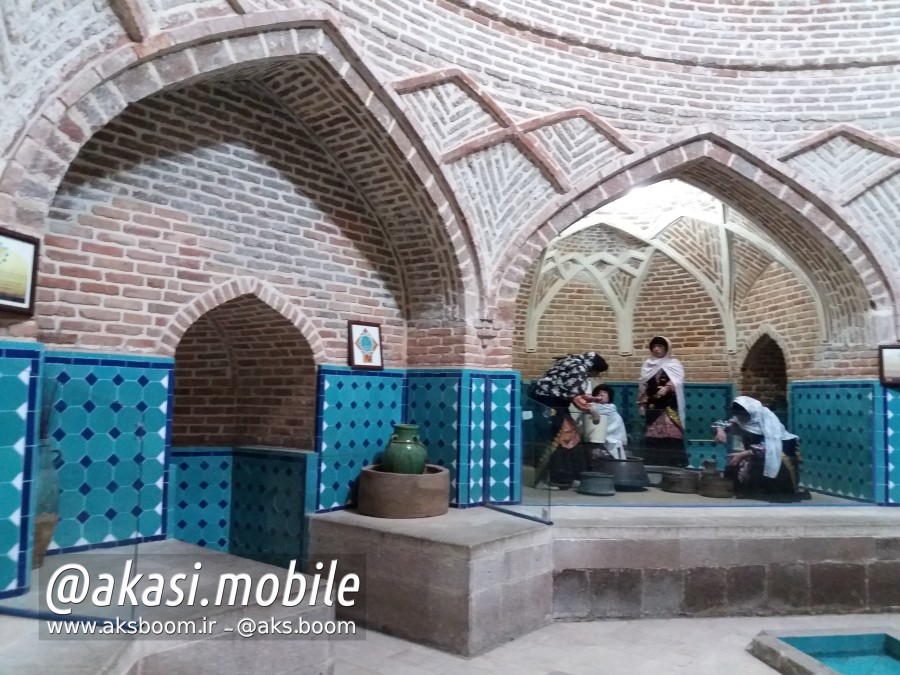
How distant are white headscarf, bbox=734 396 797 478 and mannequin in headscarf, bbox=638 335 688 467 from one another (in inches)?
30.6

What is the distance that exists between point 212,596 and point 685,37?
6.30 meters

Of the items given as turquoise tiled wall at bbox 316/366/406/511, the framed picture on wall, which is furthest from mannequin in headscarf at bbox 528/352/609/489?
A: the framed picture on wall

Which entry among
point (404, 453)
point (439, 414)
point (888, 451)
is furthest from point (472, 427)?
point (888, 451)

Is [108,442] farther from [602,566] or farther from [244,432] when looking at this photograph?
[602,566]

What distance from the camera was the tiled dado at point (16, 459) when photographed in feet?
10.8

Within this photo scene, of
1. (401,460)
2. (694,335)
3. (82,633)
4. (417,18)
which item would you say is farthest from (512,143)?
(694,335)

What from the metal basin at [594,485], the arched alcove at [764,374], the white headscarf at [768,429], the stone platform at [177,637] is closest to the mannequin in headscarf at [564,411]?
the metal basin at [594,485]

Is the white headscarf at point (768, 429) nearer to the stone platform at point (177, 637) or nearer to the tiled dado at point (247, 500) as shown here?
the tiled dado at point (247, 500)

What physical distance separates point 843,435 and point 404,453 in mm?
4530

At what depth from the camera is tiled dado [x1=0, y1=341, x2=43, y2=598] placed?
10.8 ft

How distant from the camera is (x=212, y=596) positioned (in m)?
3.48

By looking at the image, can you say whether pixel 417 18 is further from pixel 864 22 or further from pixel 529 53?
pixel 864 22

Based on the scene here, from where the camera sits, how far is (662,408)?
767 cm

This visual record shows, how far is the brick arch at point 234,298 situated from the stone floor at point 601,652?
2216mm
